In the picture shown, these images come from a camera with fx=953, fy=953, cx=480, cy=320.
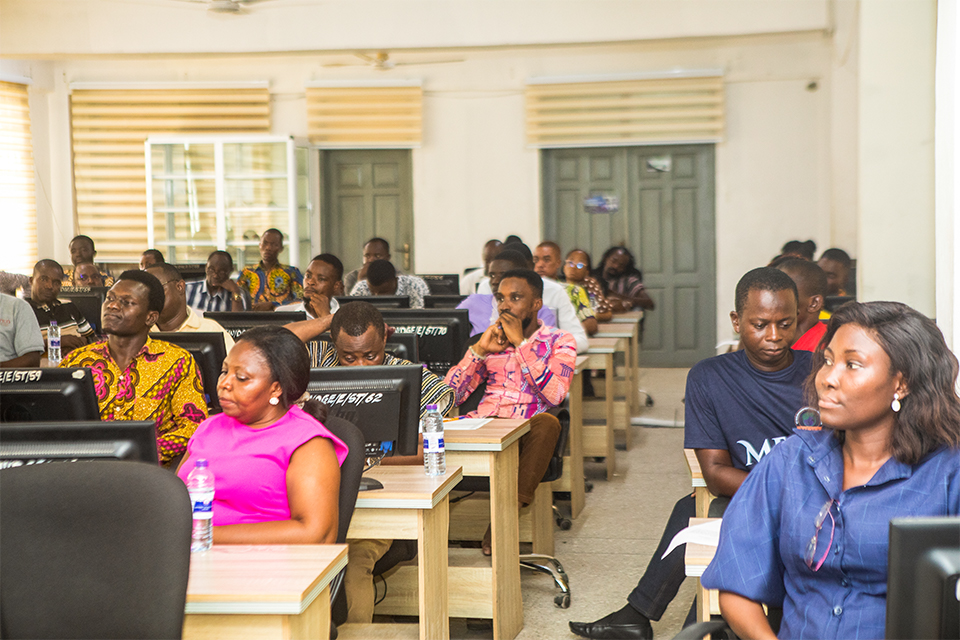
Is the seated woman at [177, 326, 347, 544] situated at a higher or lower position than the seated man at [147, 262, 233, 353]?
lower

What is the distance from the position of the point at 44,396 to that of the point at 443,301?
3.77 metres

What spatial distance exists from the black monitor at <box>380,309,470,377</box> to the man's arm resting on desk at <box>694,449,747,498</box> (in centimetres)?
149

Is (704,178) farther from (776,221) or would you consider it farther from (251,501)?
(251,501)

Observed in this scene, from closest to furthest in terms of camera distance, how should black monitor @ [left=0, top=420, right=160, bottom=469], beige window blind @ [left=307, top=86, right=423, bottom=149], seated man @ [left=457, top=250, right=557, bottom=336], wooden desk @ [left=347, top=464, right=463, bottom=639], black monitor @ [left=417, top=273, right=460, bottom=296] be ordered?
black monitor @ [left=0, top=420, right=160, bottom=469], wooden desk @ [left=347, top=464, right=463, bottom=639], seated man @ [left=457, top=250, right=557, bottom=336], black monitor @ [left=417, top=273, right=460, bottom=296], beige window blind @ [left=307, top=86, right=423, bottom=149]

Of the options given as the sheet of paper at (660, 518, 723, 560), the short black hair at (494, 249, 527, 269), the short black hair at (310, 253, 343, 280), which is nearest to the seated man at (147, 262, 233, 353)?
the short black hair at (310, 253, 343, 280)

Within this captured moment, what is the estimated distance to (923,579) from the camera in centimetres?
106

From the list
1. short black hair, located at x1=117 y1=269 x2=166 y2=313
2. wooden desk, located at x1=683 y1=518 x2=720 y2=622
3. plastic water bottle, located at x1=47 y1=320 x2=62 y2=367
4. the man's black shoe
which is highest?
short black hair, located at x1=117 y1=269 x2=166 y2=313

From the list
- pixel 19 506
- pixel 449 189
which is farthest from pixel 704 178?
pixel 19 506

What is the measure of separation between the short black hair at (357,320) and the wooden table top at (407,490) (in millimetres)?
577

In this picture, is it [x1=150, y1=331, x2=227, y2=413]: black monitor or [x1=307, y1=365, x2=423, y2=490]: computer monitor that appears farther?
[x1=150, y1=331, x2=227, y2=413]: black monitor

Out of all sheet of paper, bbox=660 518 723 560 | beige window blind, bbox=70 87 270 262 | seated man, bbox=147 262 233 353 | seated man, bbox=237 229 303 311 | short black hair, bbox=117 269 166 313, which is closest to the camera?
sheet of paper, bbox=660 518 723 560

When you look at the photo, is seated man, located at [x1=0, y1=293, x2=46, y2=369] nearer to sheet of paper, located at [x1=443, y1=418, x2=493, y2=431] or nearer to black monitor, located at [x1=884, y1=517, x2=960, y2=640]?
sheet of paper, located at [x1=443, y1=418, x2=493, y2=431]

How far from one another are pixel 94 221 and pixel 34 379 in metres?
8.59

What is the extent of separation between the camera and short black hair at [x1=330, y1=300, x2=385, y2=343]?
3330mm
